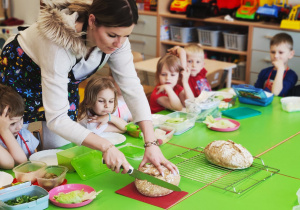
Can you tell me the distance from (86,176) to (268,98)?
1480mm

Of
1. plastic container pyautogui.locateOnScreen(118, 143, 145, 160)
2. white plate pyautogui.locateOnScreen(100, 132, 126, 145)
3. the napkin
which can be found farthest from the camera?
white plate pyautogui.locateOnScreen(100, 132, 126, 145)

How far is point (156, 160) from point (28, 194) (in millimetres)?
495

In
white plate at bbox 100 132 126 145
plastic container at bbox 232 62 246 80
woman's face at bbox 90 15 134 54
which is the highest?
woman's face at bbox 90 15 134 54

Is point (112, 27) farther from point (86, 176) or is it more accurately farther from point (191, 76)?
point (191, 76)

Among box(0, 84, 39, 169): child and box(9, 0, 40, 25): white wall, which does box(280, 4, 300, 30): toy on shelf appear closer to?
box(9, 0, 40, 25): white wall

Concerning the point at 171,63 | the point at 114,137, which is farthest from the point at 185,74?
the point at 114,137

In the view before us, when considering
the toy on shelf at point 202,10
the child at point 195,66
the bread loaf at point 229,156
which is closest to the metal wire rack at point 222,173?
the bread loaf at point 229,156

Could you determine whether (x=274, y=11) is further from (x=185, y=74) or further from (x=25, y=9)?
(x=25, y=9)

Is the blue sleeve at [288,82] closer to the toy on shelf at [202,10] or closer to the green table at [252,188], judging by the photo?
the green table at [252,188]

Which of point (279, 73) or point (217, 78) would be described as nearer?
point (279, 73)

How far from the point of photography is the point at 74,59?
1.73 m

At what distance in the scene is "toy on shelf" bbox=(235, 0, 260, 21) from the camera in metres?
4.77

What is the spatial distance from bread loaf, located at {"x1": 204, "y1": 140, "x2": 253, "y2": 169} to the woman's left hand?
230 mm

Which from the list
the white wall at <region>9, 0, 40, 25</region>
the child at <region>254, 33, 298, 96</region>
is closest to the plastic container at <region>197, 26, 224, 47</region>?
the child at <region>254, 33, 298, 96</region>
